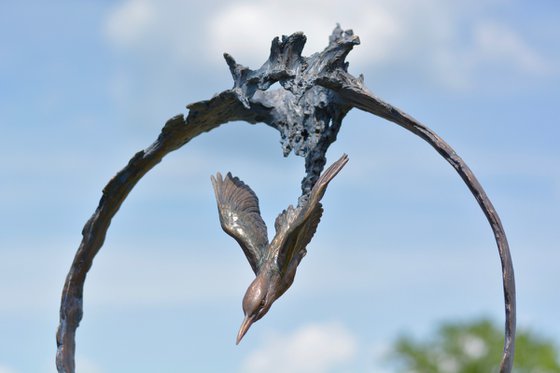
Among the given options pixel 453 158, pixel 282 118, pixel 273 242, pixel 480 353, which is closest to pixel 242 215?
pixel 273 242

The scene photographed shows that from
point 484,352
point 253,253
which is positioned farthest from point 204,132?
point 484,352

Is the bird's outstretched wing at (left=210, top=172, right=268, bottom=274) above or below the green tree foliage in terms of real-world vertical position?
below

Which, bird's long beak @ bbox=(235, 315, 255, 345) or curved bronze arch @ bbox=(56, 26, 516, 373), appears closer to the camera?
bird's long beak @ bbox=(235, 315, 255, 345)

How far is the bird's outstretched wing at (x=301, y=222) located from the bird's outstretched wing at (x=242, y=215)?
0.18 meters

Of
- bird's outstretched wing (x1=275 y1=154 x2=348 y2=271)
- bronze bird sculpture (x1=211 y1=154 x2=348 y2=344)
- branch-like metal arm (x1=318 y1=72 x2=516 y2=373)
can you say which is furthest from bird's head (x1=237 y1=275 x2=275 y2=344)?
branch-like metal arm (x1=318 y1=72 x2=516 y2=373)

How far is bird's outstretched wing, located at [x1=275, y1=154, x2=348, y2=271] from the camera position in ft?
22.6

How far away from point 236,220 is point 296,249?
19.3 inches

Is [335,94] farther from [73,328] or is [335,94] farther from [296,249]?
[73,328]

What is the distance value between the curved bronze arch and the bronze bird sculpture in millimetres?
291

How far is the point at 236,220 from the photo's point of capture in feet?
24.2

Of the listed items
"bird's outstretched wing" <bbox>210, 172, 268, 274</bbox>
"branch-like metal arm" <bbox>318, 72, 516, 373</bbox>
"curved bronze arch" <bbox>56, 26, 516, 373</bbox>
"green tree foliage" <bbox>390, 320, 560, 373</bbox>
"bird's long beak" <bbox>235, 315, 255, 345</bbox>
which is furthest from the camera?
"green tree foliage" <bbox>390, 320, 560, 373</bbox>

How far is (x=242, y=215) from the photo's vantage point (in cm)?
741

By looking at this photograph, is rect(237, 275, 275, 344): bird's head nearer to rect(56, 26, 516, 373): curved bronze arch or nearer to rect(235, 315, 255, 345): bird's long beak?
rect(235, 315, 255, 345): bird's long beak

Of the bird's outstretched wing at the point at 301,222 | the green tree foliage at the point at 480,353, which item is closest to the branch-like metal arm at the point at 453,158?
the bird's outstretched wing at the point at 301,222
